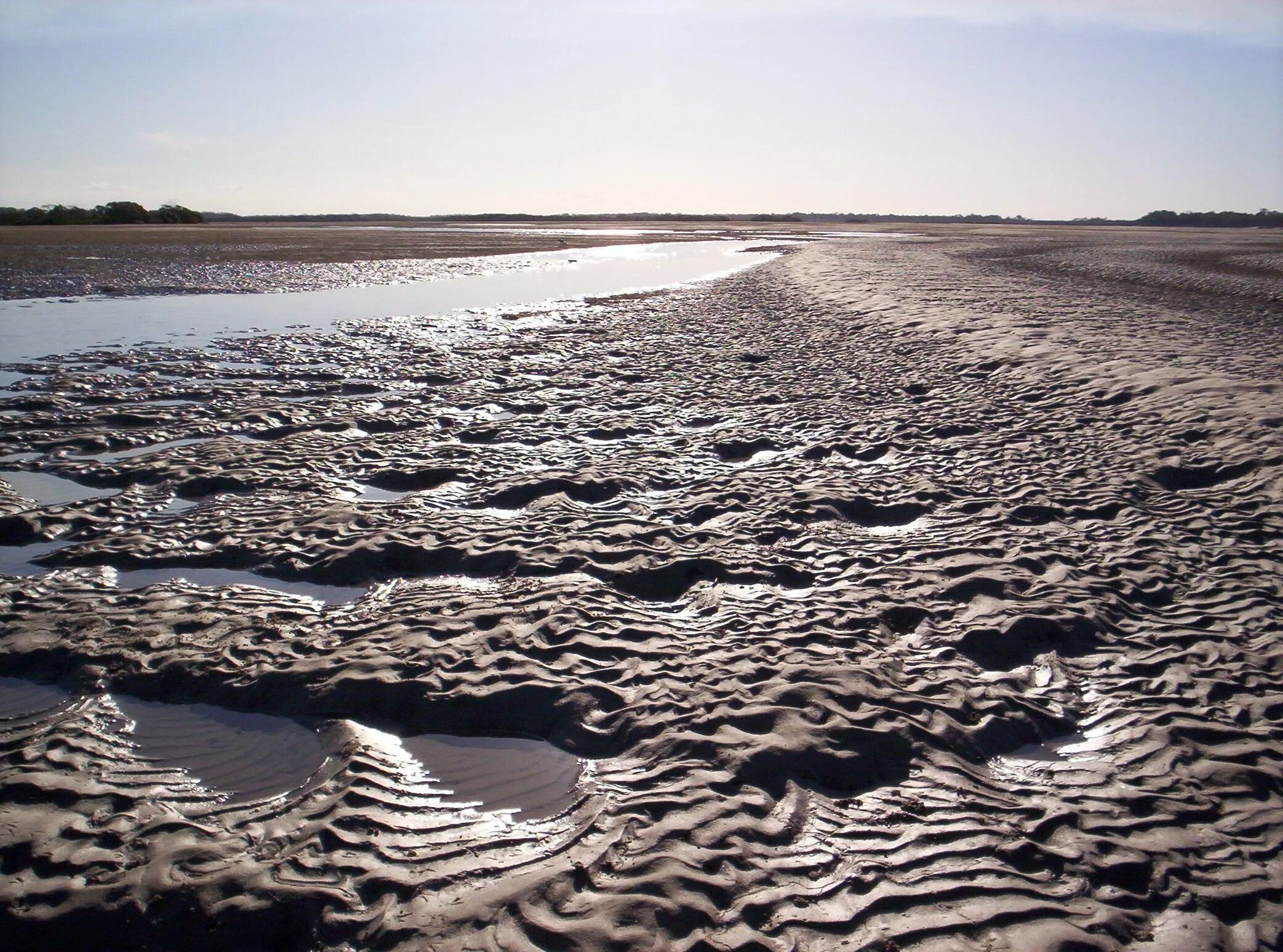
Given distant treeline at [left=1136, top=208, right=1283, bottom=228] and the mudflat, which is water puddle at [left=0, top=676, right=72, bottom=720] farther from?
distant treeline at [left=1136, top=208, right=1283, bottom=228]

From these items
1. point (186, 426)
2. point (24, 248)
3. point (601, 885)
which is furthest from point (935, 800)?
point (24, 248)

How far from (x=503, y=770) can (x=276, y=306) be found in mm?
23893

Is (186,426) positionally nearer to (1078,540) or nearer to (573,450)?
(573,450)

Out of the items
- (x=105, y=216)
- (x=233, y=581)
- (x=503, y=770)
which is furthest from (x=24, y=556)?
(x=105, y=216)

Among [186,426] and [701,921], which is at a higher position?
[186,426]

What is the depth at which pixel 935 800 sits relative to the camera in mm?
4465

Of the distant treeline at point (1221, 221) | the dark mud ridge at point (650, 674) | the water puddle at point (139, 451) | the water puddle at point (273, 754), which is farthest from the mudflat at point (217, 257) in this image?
the distant treeline at point (1221, 221)

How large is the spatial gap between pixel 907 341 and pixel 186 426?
554 inches

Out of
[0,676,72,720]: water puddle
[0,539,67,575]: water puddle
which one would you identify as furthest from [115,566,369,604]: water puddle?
[0,676,72,720]: water puddle

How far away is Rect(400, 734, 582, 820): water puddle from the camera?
4562 millimetres

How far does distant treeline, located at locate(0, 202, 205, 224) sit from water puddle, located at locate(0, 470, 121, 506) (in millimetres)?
85434

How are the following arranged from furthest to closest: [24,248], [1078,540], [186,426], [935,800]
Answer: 1. [24,248]
2. [186,426]
3. [1078,540]
4. [935,800]

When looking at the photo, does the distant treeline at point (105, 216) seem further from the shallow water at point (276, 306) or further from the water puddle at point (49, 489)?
the water puddle at point (49, 489)

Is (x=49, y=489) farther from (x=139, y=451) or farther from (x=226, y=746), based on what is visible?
(x=226, y=746)
